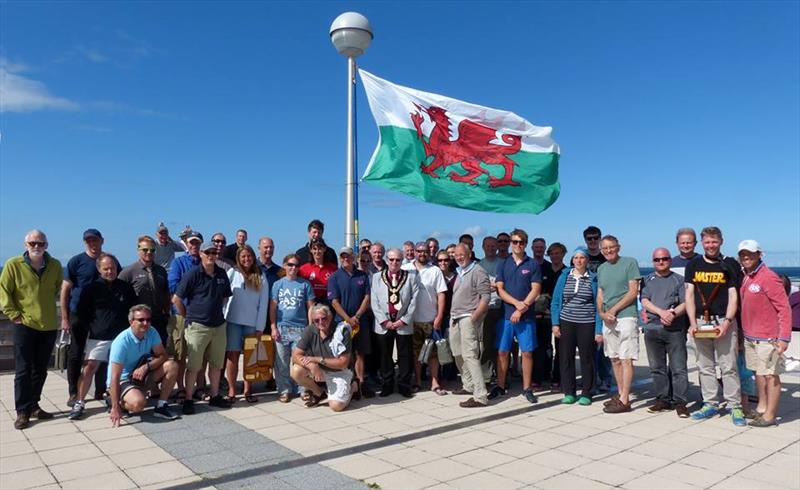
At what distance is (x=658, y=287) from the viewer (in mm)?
6246

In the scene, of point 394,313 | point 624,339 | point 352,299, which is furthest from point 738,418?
point 352,299

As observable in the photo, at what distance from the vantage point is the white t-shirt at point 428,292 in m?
6.98

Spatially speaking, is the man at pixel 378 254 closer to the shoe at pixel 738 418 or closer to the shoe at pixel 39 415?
the shoe at pixel 39 415

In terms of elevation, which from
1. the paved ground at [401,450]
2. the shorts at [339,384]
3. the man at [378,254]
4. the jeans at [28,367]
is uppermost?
the man at [378,254]

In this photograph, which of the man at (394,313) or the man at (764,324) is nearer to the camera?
the man at (764,324)

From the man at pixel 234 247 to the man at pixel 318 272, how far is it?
2.93 ft

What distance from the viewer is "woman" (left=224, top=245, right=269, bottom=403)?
6586mm

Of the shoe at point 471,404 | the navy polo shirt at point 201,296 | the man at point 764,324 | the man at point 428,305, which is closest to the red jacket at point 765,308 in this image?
the man at point 764,324

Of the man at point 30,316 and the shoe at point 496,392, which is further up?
the man at point 30,316

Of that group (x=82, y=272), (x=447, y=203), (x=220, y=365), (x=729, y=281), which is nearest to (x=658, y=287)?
(x=729, y=281)

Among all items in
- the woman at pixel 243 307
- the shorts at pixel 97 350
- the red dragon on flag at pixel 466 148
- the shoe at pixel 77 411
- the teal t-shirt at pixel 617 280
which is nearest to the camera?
the shoe at pixel 77 411

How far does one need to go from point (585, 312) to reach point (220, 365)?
4.35m

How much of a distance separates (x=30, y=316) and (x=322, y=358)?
3.04m

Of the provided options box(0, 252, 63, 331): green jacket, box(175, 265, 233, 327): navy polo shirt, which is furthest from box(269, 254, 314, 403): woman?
box(0, 252, 63, 331): green jacket
